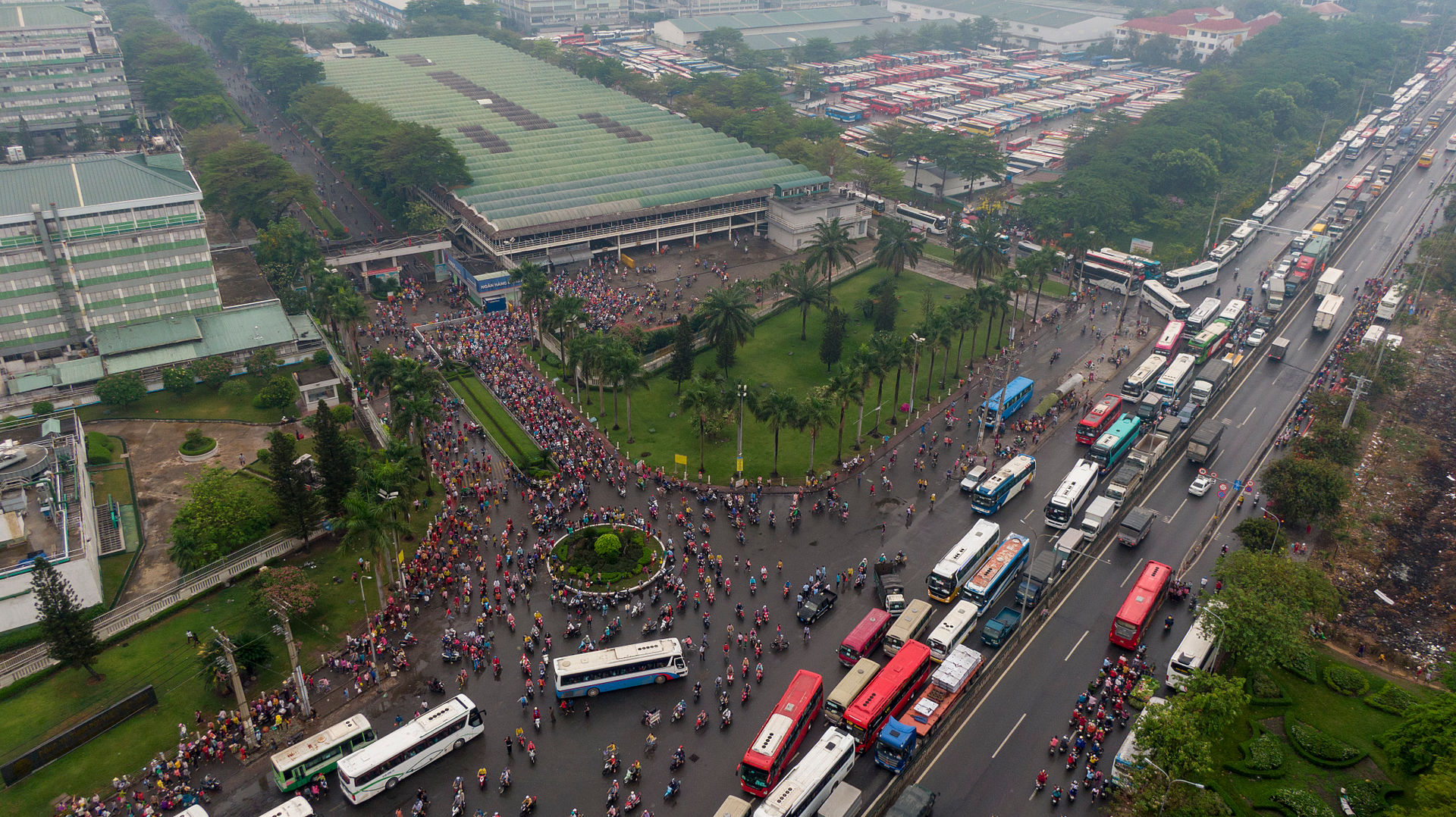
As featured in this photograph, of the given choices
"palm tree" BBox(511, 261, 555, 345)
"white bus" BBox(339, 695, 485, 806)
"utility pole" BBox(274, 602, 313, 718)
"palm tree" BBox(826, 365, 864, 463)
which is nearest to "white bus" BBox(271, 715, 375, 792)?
"white bus" BBox(339, 695, 485, 806)

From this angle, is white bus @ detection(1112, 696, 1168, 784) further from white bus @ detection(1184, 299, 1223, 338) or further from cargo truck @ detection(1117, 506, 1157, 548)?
white bus @ detection(1184, 299, 1223, 338)

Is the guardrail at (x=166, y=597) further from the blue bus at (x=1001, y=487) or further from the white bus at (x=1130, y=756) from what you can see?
the white bus at (x=1130, y=756)

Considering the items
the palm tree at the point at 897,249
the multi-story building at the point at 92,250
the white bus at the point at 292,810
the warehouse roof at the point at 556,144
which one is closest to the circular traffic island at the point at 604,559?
the white bus at the point at 292,810

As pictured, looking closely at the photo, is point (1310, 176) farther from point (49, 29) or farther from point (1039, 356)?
point (49, 29)

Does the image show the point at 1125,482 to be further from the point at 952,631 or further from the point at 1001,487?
the point at 952,631

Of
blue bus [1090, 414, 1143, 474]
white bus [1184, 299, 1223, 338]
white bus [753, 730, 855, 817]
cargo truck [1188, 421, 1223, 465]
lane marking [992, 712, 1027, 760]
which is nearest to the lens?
white bus [753, 730, 855, 817]

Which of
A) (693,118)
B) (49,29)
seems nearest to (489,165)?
(693,118)

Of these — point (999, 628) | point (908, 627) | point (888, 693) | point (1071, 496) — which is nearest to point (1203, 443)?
point (1071, 496)
